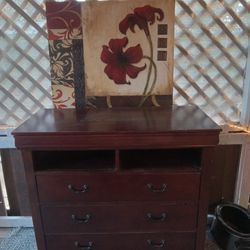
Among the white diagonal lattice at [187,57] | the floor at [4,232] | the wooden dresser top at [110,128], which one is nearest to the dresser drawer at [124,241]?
the wooden dresser top at [110,128]

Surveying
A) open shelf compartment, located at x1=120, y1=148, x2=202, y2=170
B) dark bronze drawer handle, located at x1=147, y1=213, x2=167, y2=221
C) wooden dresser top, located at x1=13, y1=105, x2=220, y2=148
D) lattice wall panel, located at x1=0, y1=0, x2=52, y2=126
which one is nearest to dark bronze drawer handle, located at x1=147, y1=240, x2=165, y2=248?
dark bronze drawer handle, located at x1=147, y1=213, x2=167, y2=221

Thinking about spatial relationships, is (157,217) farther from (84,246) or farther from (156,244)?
(84,246)

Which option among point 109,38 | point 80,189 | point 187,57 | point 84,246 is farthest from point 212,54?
point 84,246

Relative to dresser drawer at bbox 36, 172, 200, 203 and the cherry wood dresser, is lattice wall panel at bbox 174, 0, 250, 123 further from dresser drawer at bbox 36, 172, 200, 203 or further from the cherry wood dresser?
dresser drawer at bbox 36, 172, 200, 203

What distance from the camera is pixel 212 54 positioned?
138cm

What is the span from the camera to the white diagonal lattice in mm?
1315

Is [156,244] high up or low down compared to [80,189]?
down

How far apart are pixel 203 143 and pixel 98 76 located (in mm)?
650

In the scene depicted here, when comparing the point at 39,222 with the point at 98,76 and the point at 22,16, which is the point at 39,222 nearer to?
the point at 98,76

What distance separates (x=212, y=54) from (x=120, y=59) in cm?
50

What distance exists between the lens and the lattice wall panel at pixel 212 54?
131cm

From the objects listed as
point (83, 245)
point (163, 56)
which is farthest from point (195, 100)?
point (83, 245)

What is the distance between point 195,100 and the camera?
4.79 ft

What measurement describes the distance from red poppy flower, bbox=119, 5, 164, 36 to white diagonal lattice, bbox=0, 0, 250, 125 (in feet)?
0.39
